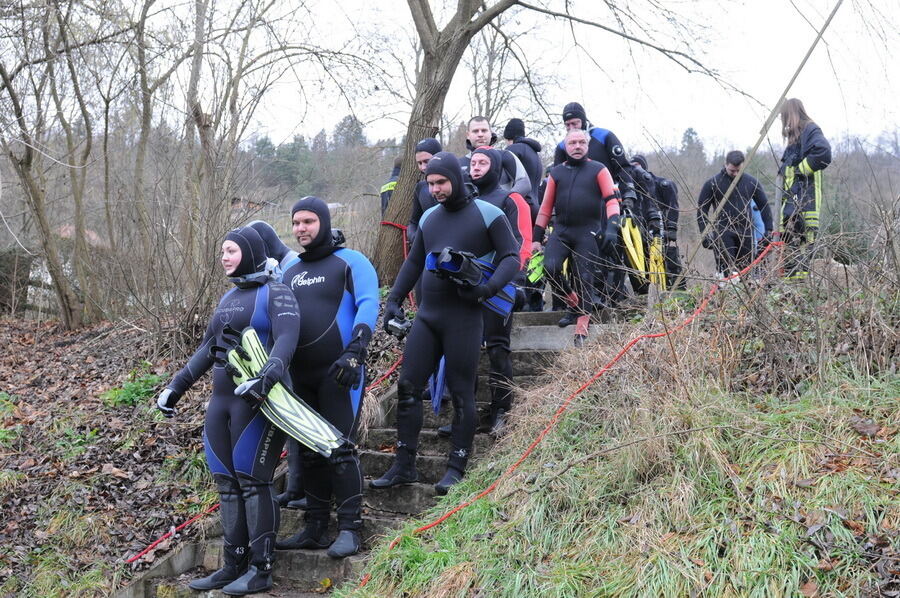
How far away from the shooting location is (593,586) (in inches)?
162

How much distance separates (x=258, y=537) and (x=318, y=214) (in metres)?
2.02

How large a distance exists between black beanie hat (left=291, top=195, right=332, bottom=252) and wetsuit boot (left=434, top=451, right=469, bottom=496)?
5.35 feet

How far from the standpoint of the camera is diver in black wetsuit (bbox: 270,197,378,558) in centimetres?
516

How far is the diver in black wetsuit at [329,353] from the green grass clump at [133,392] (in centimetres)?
289

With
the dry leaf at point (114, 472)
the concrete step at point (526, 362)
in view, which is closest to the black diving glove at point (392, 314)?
the concrete step at point (526, 362)

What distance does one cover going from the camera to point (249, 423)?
193 inches

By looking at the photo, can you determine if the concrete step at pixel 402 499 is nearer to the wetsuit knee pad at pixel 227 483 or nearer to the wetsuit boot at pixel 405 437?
the wetsuit boot at pixel 405 437

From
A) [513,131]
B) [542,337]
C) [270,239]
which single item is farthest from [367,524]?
[513,131]

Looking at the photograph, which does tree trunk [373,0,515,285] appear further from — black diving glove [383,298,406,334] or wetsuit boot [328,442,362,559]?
wetsuit boot [328,442,362,559]

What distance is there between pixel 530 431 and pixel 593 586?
5.18ft

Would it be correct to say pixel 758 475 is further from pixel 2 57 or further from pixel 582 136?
pixel 2 57

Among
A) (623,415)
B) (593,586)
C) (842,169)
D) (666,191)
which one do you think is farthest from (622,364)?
(666,191)

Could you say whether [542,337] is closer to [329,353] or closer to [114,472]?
[329,353]

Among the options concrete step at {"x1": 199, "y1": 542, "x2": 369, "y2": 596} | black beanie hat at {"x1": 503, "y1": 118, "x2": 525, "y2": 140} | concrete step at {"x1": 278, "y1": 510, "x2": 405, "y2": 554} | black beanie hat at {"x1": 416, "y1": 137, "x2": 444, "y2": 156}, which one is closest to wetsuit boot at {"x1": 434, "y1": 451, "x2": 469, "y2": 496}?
concrete step at {"x1": 278, "y1": 510, "x2": 405, "y2": 554}
